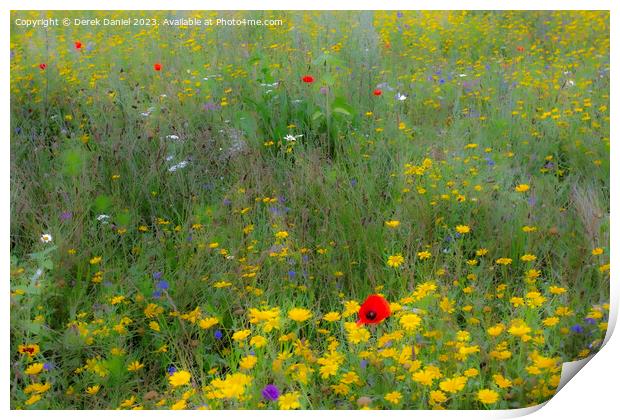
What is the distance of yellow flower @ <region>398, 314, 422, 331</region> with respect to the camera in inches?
79.1

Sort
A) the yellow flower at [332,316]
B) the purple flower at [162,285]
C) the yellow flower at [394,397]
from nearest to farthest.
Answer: the yellow flower at [394,397] < the yellow flower at [332,316] < the purple flower at [162,285]

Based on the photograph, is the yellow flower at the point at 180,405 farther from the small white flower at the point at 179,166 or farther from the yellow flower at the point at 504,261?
the yellow flower at the point at 504,261

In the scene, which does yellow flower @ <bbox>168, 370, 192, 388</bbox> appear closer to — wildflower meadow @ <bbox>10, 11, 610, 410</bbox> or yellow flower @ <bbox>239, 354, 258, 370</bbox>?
wildflower meadow @ <bbox>10, 11, 610, 410</bbox>

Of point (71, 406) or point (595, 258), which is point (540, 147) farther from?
point (71, 406)

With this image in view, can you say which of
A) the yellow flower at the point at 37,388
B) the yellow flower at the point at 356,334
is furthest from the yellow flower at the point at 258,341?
the yellow flower at the point at 37,388

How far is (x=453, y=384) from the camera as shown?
6.18 ft

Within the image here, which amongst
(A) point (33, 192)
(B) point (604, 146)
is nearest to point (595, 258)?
(B) point (604, 146)

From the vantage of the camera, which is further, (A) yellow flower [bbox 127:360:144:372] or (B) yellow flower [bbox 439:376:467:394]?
(A) yellow flower [bbox 127:360:144:372]

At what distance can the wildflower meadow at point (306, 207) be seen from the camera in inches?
79.4

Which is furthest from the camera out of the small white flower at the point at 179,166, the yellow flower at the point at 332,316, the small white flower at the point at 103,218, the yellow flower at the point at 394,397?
Answer: the small white flower at the point at 179,166

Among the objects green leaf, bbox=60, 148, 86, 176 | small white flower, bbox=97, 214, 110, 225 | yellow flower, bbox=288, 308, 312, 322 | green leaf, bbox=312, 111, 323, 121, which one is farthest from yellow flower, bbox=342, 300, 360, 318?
green leaf, bbox=60, 148, 86, 176

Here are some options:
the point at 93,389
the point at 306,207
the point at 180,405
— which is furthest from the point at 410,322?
the point at 93,389

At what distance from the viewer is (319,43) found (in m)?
2.53
